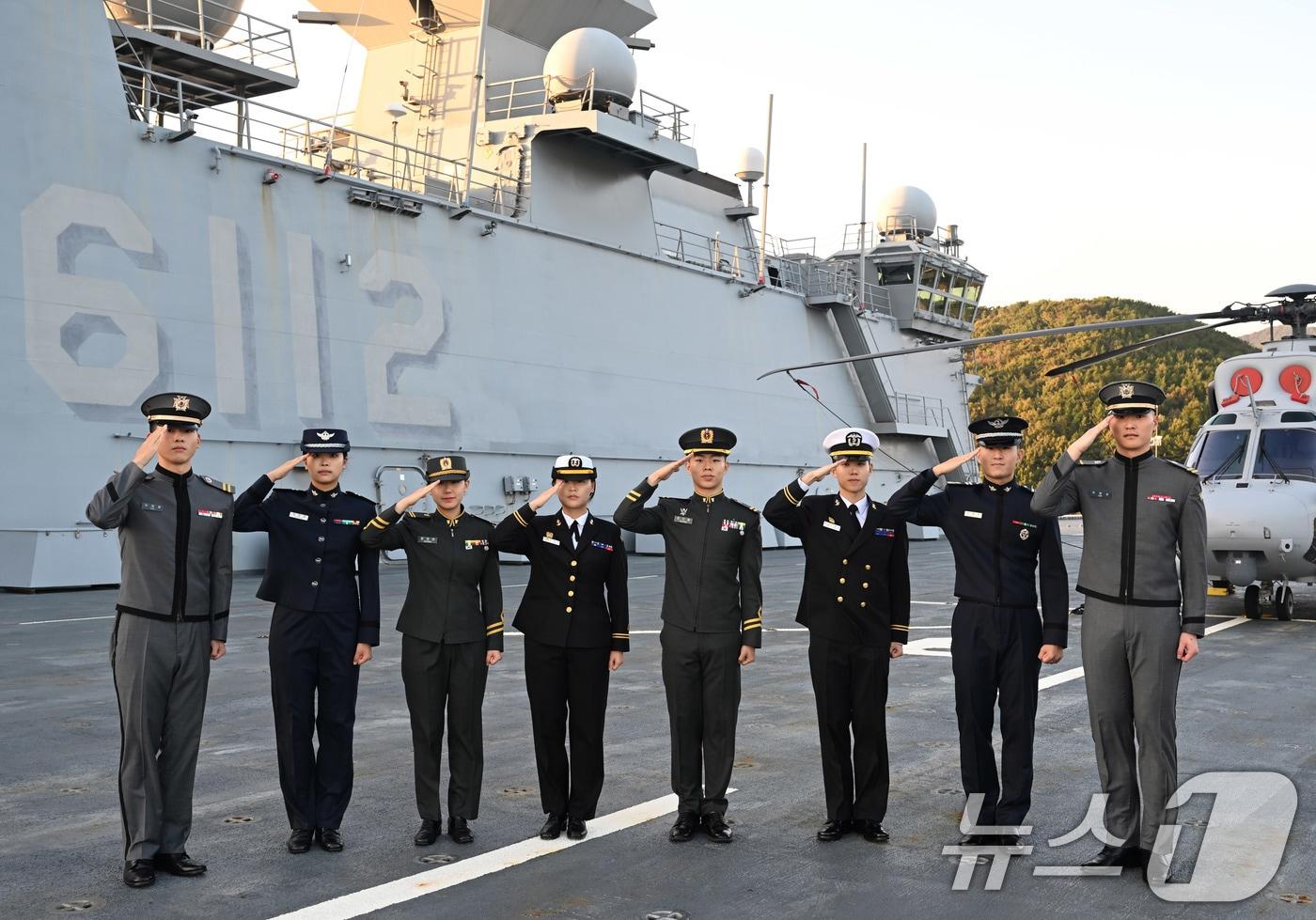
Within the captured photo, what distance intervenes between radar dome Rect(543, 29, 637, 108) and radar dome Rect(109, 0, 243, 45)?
6468 mm

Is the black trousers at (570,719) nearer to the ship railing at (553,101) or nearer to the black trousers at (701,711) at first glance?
the black trousers at (701,711)

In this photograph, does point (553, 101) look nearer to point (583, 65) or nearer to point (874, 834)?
point (583, 65)

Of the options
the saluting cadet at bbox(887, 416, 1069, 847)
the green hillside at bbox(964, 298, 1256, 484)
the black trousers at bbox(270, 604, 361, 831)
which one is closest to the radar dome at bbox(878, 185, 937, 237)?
the saluting cadet at bbox(887, 416, 1069, 847)

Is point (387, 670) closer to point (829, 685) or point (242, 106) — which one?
point (829, 685)

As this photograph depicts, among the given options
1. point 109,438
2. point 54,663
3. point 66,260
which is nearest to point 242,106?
point 66,260

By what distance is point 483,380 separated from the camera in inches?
848

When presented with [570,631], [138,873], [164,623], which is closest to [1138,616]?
Answer: [570,631]

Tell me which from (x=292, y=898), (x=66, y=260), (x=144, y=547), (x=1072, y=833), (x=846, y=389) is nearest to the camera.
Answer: (x=292, y=898)

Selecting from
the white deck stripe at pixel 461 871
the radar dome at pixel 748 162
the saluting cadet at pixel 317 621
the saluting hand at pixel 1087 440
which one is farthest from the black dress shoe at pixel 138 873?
the radar dome at pixel 748 162

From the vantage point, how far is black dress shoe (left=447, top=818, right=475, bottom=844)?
5.31 metres

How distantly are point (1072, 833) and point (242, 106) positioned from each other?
17614 mm

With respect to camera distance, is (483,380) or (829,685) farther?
(483,380)

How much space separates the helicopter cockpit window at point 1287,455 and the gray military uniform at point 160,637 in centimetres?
1289

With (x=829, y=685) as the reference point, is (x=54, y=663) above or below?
below
